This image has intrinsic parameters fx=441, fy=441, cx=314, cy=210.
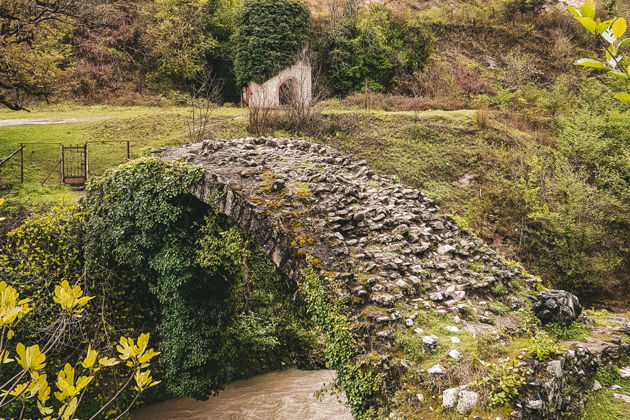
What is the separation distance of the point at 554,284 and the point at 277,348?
28.6 ft

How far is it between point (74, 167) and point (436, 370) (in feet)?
44.8

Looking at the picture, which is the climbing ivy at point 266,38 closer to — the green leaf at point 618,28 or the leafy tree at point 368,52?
the leafy tree at point 368,52

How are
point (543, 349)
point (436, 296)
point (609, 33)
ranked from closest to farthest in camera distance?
point (609, 33)
point (543, 349)
point (436, 296)

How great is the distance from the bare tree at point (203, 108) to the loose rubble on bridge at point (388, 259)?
19.6ft

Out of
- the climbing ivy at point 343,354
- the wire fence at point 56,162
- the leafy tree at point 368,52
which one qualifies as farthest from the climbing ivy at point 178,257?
the leafy tree at point 368,52

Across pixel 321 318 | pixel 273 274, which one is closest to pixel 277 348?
pixel 273 274

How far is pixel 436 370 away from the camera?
5133mm

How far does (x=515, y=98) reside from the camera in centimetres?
2366

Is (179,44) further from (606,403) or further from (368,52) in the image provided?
(606,403)

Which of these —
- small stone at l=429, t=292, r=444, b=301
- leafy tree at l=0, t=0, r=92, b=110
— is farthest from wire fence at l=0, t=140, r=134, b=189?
small stone at l=429, t=292, r=444, b=301

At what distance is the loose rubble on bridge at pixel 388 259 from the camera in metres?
5.38

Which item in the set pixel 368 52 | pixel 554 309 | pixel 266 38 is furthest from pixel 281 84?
pixel 554 309

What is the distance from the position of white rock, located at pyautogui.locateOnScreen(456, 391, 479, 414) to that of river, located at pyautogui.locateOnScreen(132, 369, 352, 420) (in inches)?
219

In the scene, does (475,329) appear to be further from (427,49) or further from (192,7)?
(192,7)
